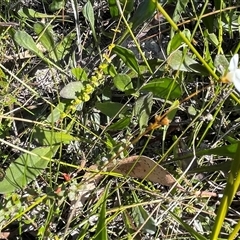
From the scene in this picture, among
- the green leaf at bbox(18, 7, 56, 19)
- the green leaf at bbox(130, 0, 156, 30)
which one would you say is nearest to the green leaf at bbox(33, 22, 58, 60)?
the green leaf at bbox(18, 7, 56, 19)

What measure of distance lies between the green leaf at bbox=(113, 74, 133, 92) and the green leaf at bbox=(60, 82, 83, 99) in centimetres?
9

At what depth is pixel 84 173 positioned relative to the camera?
128cm

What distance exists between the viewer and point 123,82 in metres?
1.24

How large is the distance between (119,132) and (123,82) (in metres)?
0.14

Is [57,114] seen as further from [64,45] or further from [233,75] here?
[233,75]

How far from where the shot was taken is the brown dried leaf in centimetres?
117

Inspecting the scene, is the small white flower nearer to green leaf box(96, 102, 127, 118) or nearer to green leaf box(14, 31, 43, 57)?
green leaf box(96, 102, 127, 118)

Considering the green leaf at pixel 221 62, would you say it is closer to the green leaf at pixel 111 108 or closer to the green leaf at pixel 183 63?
the green leaf at pixel 183 63

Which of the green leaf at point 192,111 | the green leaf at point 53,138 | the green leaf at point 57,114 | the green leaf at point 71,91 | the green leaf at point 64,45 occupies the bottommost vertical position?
the green leaf at point 192,111

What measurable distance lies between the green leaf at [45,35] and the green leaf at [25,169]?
287 mm

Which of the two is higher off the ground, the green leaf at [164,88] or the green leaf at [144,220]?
the green leaf at [164,88]

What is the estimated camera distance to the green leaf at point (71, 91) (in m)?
1.23

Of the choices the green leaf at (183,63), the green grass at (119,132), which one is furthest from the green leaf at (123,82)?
the green leaf at (183,63)

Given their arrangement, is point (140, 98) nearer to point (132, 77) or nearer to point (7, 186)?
point (132, 77)
